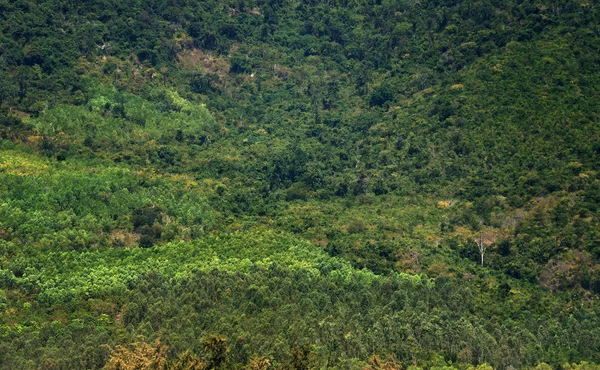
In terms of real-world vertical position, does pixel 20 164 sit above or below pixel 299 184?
above

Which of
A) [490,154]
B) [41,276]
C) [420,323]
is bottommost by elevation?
[41,276]

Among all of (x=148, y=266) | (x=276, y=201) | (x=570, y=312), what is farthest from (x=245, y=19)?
(x=570, y=312)

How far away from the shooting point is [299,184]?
340 feet

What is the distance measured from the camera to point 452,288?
74.8 metres

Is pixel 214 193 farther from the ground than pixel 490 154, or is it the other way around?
pixel 490 154

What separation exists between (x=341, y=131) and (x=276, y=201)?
20106mm

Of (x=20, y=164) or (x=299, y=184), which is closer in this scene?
(x=20, y=164)

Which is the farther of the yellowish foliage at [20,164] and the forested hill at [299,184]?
the yellowish foliage at [20,164]

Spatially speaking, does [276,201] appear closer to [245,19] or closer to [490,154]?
[490,154]

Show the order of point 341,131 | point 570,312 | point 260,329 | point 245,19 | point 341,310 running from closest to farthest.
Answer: point 260,329, point 341,310, point 570,312, point 341,131, point 245,19

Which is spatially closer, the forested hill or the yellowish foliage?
the forested hill

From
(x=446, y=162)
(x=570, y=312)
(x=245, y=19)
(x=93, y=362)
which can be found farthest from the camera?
(x=245, y=19)

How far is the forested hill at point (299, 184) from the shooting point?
216 feet

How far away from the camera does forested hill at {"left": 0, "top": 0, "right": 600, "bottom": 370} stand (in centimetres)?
6581
